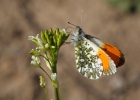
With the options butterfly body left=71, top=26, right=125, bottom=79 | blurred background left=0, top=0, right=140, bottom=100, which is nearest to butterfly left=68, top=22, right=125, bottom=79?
butterfly body left=71, top=26, right=125, bottom=79

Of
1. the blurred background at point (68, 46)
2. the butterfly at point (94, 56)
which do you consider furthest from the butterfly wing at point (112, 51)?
the blurred background at point (68, 46)

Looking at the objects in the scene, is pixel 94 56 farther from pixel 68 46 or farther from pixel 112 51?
pixel 68 46

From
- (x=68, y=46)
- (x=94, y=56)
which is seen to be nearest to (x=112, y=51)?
(x=94, y=56)

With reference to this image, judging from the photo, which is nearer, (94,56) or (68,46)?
(94,56)

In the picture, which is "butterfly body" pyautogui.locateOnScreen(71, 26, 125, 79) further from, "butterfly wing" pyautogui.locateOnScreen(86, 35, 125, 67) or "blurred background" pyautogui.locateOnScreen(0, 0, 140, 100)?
"blurred background" pyautogui.locateOnScreen(0, 0, 140, 100)

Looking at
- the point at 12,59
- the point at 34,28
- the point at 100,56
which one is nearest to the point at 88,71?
the point at 100,56

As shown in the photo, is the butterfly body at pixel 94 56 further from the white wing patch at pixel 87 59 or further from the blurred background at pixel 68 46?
the blurred background at pixel 68 46

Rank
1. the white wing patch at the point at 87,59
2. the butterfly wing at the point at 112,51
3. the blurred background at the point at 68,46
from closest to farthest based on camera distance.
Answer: the white wing patch at the point at 87,59 < the butterfly wing at the point at 112,51 < the blurred background at the point at 68,46

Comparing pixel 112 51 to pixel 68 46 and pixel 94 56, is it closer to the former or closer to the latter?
pixel 94 56

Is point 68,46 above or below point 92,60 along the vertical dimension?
above
